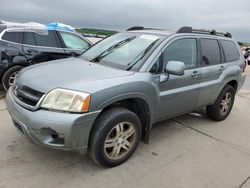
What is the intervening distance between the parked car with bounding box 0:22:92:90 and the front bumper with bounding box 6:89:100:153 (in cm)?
285

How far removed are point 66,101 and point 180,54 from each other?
6.48ft

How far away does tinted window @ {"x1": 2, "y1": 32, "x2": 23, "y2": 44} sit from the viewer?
5.72 metres

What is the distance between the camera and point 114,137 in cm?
300

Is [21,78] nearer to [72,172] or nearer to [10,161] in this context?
[10,161]

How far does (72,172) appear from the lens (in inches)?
116

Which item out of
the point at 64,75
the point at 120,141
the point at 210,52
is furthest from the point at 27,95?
the point at 210,52

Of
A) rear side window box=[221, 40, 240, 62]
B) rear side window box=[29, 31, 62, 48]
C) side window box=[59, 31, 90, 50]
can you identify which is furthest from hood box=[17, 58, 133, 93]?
side window box=[59, 31, 90, 50]

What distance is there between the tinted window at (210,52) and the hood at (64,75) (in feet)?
5.48

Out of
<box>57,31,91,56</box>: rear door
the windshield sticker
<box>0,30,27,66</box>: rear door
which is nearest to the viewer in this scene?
the windshield sticker

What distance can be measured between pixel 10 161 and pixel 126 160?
1.43 m

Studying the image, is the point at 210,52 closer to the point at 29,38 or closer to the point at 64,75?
the point at 64,75

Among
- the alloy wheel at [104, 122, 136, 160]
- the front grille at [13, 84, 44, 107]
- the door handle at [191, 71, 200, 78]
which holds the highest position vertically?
the door handle at [191, 71, 200, 78]

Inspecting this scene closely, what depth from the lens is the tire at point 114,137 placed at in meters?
2.78

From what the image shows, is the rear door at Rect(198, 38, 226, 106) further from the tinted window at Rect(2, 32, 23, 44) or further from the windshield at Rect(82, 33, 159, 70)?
the tinted window at Rect(2, 32, 23, 44)
